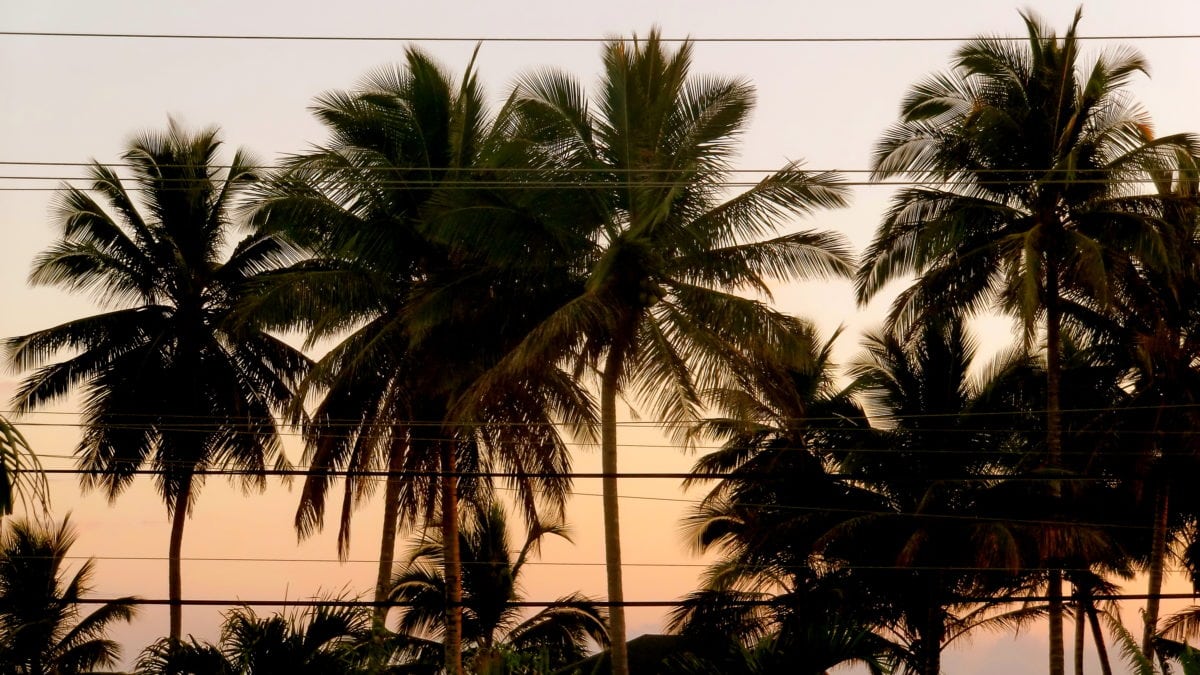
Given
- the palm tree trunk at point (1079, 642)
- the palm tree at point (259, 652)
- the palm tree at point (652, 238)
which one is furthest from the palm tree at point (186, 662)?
the palm tree trunk at point (1079, 642)

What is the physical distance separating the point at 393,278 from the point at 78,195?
7906 mm

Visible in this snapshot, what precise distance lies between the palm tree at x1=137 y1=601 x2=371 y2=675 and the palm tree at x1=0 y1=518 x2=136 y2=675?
14830 millimetres

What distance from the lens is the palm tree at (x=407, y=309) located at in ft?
81.1

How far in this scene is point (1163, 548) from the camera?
28.4m

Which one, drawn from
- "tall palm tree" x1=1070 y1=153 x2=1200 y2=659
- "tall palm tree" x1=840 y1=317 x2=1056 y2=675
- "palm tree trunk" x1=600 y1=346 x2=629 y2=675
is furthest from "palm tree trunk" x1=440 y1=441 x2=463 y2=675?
"tall palm tree" x1=1070 y1=153 x2=1200 y2=659

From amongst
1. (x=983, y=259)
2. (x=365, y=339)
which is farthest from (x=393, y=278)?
(x=983, y=259)

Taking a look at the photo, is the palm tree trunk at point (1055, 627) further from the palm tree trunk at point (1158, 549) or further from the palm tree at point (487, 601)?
the palm tree at point (487, 601)

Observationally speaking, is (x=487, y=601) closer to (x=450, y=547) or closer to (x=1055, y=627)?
(x=450, y=547)

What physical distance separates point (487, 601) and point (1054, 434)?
10.8 m

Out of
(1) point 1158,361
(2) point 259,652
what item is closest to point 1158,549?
Result: (1) point 1158,361

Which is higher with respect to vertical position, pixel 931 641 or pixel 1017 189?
pixel 1017 189

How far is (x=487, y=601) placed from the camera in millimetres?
29516

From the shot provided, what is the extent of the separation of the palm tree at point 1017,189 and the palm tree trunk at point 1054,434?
0.02 meters

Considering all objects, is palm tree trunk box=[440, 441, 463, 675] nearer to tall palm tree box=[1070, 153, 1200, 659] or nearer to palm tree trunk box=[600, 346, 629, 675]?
palm tree trunk box=[600, 346, 629, 675]
